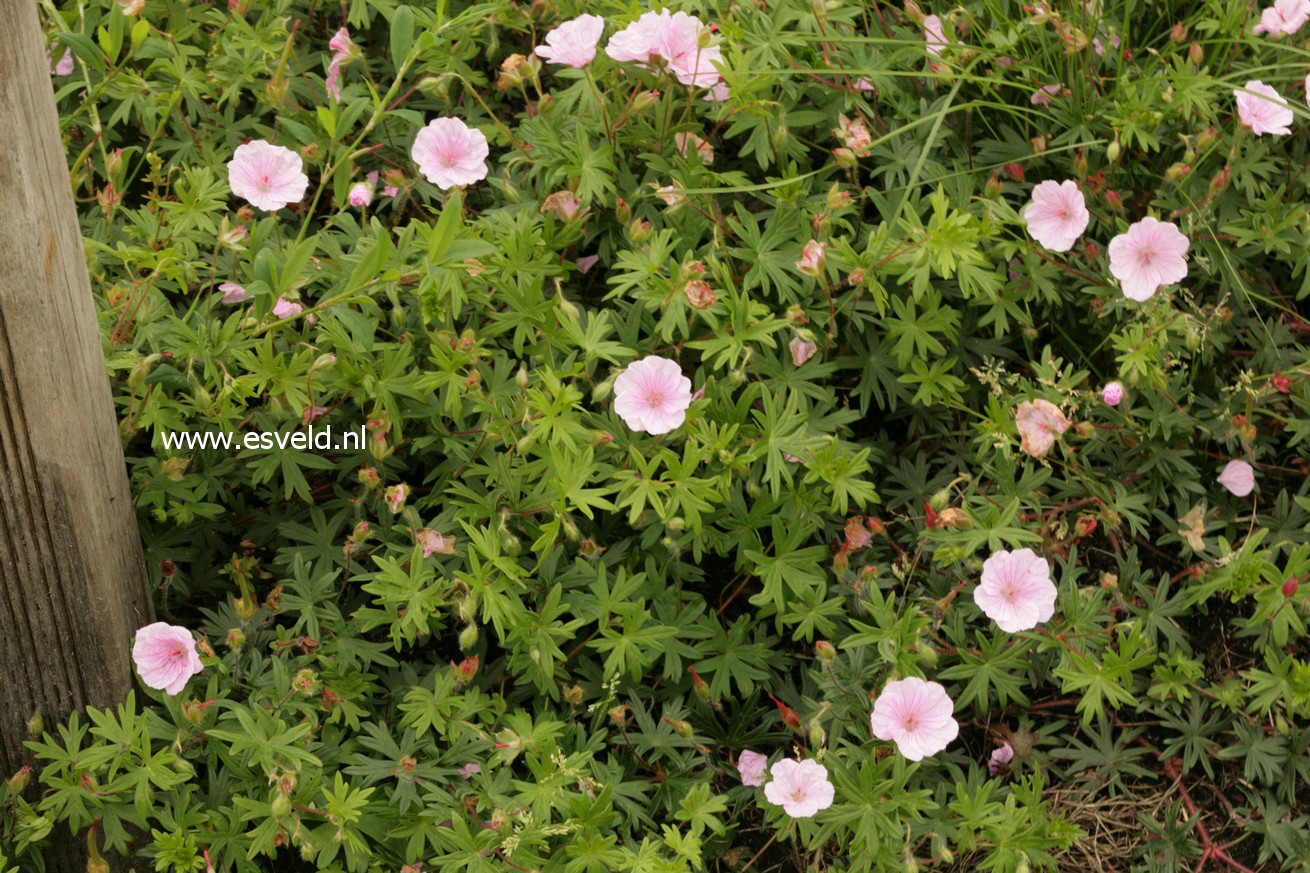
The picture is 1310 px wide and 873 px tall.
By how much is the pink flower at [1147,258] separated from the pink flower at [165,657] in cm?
201

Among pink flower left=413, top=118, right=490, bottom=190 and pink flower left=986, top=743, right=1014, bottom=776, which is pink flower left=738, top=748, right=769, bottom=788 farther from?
pink flower left=413, top=118, right=490, bottom=190

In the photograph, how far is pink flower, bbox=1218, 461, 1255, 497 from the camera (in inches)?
105

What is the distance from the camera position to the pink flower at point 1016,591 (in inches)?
91.0

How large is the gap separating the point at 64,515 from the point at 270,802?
23.6 inches

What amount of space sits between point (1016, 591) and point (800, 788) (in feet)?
1.88

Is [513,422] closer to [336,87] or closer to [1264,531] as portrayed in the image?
[336,87]

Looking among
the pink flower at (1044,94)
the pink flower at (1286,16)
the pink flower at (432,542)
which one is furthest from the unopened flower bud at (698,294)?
the pink flower at (1286,16)

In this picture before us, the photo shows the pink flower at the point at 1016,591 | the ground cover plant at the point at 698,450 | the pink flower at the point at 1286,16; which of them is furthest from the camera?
the pink flower at the point at 1286,16

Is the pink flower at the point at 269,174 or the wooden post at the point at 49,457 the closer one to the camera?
the wooden post at the point at 49,457

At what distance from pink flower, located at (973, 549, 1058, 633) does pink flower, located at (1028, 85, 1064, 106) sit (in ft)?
3.89

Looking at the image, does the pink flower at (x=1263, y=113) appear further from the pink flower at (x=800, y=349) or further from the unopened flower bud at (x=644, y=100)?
the unopened flower bud at (x=644, y=100)

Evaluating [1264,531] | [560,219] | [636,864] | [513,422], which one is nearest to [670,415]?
[513,422]

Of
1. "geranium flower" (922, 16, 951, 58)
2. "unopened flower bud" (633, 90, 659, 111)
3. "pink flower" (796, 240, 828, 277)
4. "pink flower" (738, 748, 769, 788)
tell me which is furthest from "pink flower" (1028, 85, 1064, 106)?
"pink flower" (738, 748, 769, 788)

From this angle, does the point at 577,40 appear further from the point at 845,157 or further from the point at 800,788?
the point at 800,788
